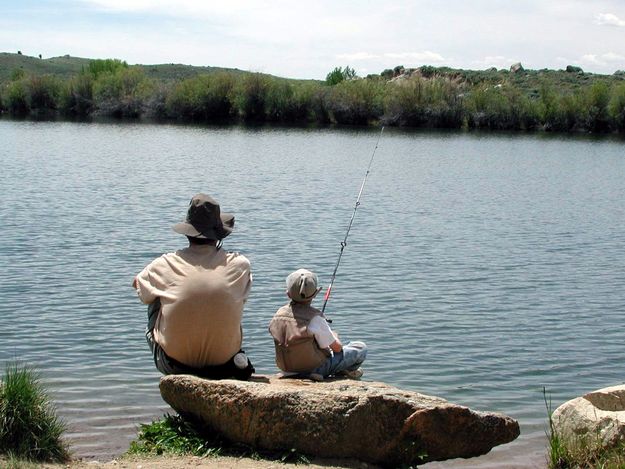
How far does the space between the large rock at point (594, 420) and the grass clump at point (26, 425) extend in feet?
10.8

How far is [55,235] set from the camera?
16641 millimetres

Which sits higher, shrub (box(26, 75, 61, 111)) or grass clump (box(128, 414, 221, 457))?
shrub (box(26, 75, 61, 111))

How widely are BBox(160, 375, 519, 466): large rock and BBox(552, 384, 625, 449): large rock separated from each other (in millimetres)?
624

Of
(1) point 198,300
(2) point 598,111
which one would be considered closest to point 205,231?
(1) point 198,300

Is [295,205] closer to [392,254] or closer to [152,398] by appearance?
[392,254]

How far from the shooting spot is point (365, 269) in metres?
14.7

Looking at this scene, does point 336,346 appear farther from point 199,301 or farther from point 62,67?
point 62,67

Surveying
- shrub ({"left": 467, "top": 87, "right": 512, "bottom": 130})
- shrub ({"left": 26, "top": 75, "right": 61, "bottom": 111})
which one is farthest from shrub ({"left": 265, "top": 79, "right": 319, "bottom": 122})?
shrub ({"left": 26, "top": 75, "right": 61, "bottom": 111})

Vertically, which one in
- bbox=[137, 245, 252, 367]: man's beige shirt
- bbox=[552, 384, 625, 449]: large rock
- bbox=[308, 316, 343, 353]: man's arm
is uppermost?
bbox=[137, 245, 252, 367]: man's beige shirt

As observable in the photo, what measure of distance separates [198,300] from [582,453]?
2.67 meters

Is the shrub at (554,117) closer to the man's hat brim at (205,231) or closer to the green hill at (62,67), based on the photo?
the man's hat brim at (205,231)

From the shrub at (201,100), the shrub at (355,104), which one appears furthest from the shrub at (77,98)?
the shrub at (355,104)

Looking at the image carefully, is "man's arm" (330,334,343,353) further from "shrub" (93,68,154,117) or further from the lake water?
"shrub" (93,68,154,117)

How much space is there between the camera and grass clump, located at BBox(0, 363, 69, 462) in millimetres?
5703
